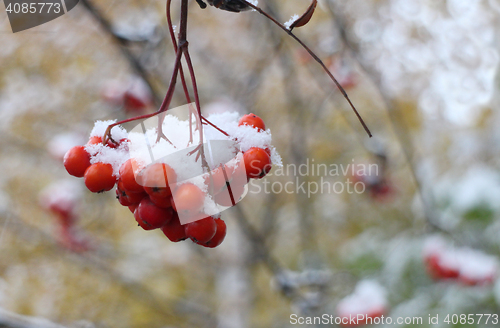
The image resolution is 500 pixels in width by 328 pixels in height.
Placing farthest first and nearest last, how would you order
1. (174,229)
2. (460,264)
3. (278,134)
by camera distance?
(278,134)
(460,264)
(174,229)

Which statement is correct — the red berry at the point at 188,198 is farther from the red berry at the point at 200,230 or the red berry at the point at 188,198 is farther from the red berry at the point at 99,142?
the red berry at the point at 99,142

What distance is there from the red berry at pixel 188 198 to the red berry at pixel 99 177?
0.55ft

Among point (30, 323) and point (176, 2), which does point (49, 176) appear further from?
point (30, 323)

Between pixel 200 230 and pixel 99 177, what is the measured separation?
0.81 ft

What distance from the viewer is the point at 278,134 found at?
446 centimetres

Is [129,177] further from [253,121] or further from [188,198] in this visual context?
[253,121]

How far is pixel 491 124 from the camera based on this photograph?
4.59m

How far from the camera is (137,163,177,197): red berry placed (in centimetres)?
66

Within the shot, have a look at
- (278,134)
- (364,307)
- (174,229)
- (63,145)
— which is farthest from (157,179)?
(278,134)

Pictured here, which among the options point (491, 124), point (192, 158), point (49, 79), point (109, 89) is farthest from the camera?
point (491, 124)

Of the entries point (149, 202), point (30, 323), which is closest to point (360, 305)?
point (30, 323)

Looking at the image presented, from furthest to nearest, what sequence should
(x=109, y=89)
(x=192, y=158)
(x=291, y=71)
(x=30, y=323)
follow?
(x=291, y=71)
(x=109, y=89)
(x=30, y=323)
(x=192, y=158)

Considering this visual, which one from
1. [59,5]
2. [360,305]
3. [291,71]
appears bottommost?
[360,305]

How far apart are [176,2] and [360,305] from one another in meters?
2.72
